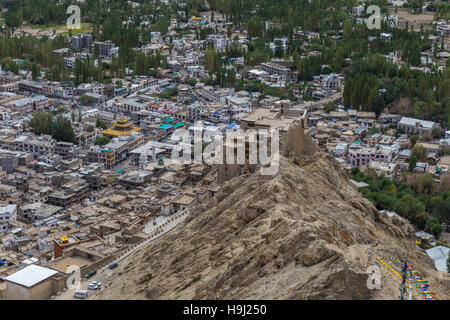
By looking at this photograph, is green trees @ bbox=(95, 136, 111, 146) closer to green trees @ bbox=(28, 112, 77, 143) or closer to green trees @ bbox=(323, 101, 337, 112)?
green trees @ bbox=(28, 112, 77, 143)

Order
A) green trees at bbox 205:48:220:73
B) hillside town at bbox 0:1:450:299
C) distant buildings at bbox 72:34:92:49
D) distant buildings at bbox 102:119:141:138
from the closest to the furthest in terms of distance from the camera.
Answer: hillside town at bbox 0:1:450:299 < distant buildings at bbox 102:119:141:138 < green trees at bbox 205:48:220:73 < distant buildings at bbox 72:34:92:49

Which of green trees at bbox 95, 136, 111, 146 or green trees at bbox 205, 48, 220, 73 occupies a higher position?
green trees at bbox 205, 48, 220, 73

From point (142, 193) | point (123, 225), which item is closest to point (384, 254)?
point (123, 225)

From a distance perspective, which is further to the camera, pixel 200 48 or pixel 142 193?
pixel 200 48

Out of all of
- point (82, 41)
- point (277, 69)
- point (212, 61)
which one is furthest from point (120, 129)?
point (82, 41)

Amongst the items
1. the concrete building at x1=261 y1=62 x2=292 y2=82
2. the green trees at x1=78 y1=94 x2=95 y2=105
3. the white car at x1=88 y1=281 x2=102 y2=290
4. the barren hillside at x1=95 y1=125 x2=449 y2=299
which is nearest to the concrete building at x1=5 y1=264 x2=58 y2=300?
the white car at x1=88 y1=281 x2=102 y2=290

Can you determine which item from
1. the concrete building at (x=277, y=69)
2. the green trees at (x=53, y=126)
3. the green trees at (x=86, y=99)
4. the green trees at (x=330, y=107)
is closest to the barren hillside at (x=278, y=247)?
the green trees at (x=53, y=126)

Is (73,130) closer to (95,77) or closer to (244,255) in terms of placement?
(95,77)
